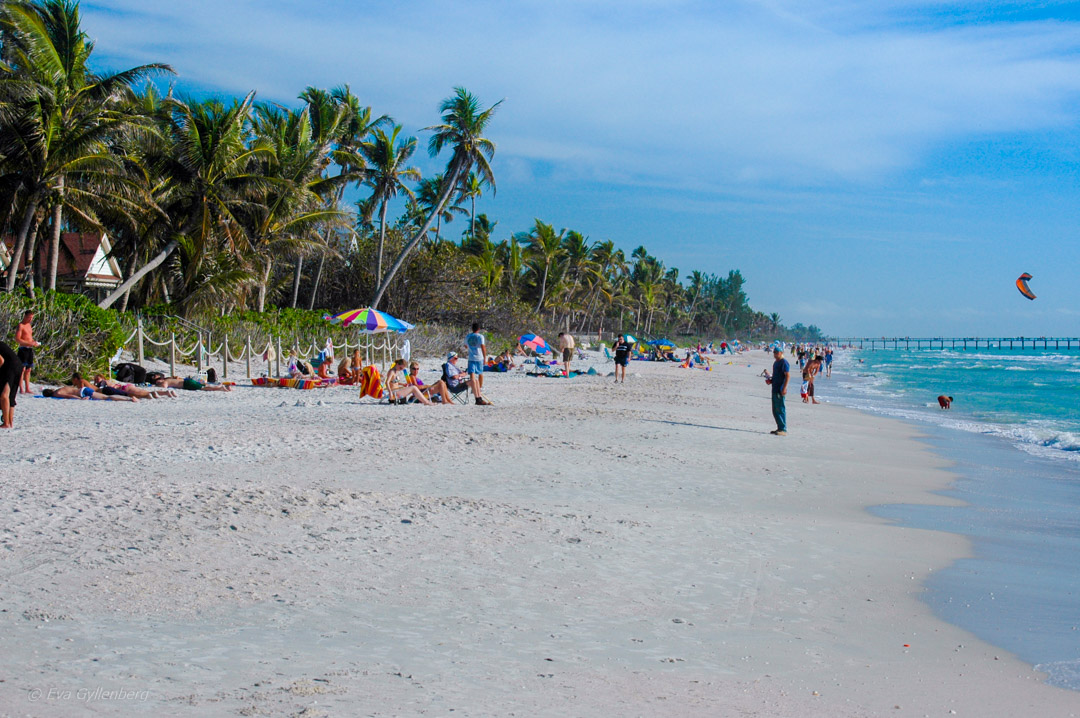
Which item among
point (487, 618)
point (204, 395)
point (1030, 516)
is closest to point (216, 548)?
point (487, 618)

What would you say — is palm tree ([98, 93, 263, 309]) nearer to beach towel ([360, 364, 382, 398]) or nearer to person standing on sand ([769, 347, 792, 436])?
beach towel ([360, 364, 382, 398])

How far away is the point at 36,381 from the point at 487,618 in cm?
1425

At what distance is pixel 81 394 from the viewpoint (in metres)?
14.1

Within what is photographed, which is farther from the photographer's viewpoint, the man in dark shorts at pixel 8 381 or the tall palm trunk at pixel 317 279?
the tall palm trunk at pixel 317 279

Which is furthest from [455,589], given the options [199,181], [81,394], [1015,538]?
[199,181]

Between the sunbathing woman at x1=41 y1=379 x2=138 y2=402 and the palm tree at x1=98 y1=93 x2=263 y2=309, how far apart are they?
9280 millimetres

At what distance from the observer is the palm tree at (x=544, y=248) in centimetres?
5397

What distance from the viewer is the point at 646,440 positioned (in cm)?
1151

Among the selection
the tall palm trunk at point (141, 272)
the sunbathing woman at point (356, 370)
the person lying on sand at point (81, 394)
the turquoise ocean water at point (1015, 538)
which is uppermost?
the tall palm trunk at point (141, 272)

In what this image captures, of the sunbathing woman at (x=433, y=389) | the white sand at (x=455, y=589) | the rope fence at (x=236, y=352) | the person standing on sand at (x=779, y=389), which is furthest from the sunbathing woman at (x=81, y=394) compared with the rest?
the person standing on sand at (x=779, y=389)

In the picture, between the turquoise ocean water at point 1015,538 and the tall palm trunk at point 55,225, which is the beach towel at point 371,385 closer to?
the tall palm trunk at point 55,225

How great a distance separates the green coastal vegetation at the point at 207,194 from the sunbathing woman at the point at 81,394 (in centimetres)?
244

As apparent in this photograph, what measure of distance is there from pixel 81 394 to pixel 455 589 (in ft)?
39.3

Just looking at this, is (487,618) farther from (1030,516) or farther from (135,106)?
(135,106)
